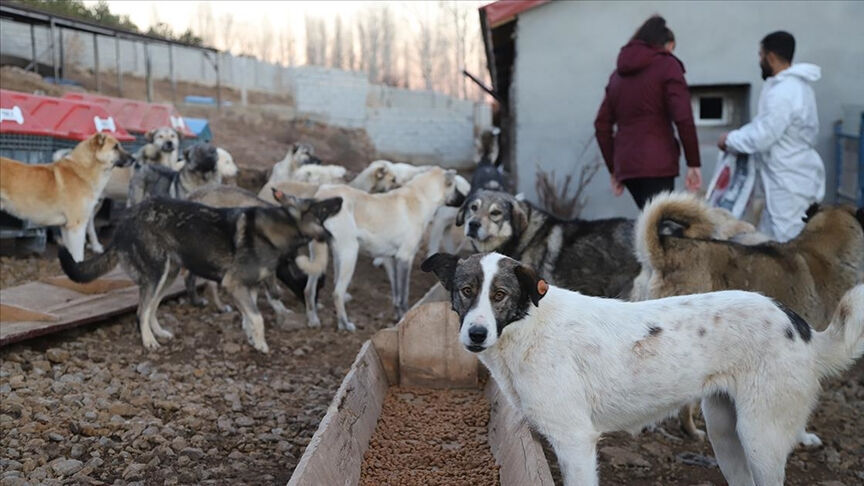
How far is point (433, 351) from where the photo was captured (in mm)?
5391

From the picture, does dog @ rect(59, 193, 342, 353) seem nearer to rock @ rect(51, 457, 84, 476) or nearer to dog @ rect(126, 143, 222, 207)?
rock @ rect(51, 457, 84, 476)

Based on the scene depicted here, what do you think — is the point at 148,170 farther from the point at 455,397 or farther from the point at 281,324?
the point at 455,397

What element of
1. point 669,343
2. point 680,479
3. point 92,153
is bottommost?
point 680,479

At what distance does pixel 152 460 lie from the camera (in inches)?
166

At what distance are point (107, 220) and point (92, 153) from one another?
357 centimetres

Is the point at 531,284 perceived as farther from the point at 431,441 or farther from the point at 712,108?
the point at 712,108

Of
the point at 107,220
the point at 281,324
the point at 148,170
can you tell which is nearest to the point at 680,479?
the point at 281,324

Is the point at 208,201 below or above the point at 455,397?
above

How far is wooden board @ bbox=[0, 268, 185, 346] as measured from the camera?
598 centimetres

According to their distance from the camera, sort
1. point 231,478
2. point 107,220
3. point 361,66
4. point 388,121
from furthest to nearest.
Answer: point 361,66 → point 388,121 → point 107,220 → point 231,478

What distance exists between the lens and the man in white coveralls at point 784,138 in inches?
248

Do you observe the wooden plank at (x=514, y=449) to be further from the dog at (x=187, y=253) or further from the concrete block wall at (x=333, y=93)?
the concrete block wall at (x=333, y=93)

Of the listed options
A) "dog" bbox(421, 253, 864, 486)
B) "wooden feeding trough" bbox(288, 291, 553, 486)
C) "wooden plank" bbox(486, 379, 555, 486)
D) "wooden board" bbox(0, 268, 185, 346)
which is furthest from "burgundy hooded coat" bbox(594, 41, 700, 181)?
"wooden board" bbox(0, 268, 185, 346)

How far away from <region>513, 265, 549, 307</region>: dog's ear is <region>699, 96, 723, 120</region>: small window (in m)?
8.96
